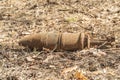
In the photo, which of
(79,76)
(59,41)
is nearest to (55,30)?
(59,41)

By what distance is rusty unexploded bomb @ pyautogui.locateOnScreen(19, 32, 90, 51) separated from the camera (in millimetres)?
5035

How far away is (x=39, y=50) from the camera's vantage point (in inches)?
203

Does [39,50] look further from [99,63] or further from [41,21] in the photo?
[41,21]

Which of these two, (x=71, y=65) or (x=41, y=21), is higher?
(x=41, y=21)

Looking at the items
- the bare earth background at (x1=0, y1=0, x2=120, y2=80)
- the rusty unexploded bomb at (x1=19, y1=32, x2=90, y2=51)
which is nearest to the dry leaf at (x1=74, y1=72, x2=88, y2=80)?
the bare earth background at (x1=0, y1=0, x2=120, y2=80)

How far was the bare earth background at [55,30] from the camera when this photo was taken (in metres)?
4.58

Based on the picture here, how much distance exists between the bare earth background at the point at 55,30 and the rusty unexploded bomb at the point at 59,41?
0.27 ft

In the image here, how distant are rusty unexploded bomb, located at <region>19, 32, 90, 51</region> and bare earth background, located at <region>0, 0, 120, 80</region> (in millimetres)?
83

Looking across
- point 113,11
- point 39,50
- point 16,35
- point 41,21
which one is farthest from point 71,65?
point 113,11

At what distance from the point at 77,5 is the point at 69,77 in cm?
282

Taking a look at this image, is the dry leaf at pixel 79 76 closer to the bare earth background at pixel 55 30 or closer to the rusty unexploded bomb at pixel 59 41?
the bare earth background at pixel 55 30

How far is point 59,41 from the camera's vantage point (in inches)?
198

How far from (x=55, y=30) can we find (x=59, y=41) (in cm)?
94

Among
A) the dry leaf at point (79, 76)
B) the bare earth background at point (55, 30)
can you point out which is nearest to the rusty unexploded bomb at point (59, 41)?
the bare earth background at point (55, 30)
